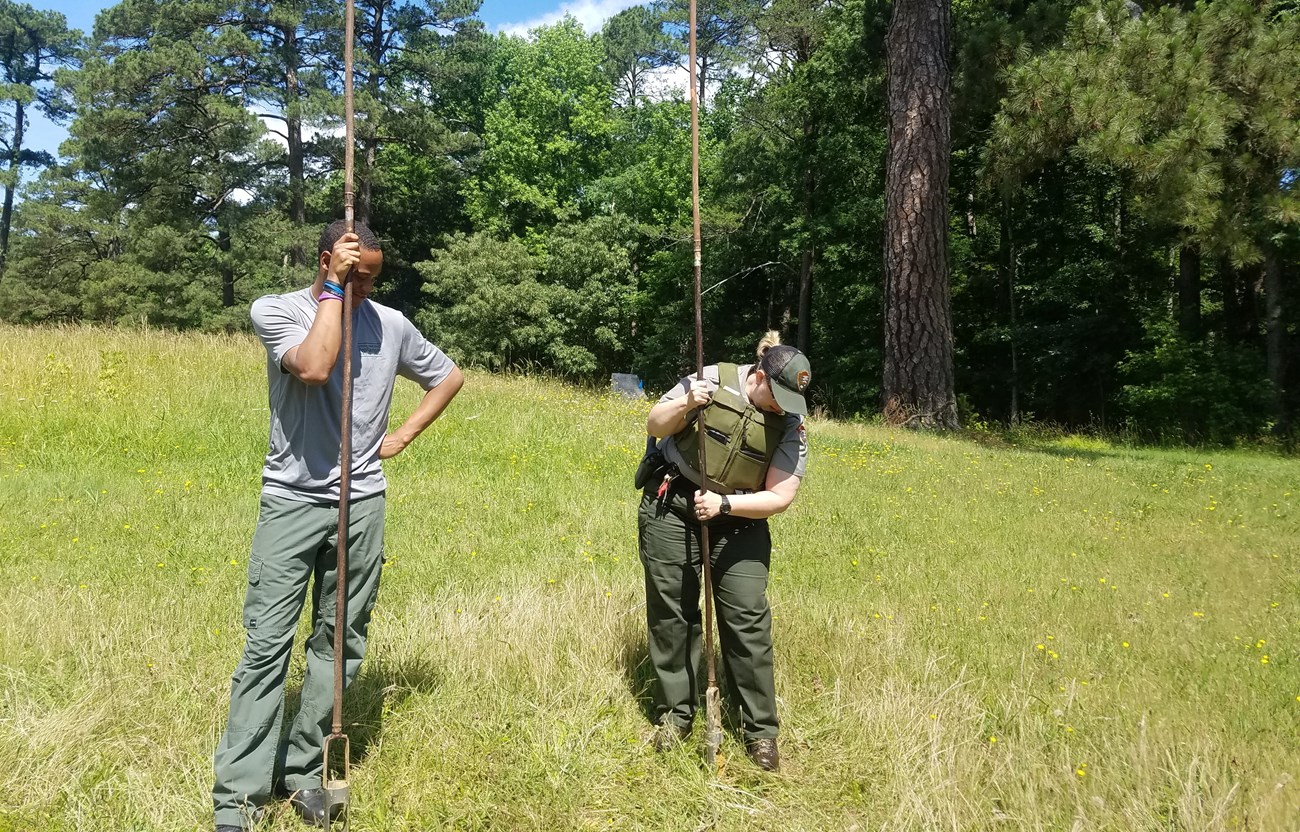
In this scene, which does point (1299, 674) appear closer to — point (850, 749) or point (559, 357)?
point (850, 749)

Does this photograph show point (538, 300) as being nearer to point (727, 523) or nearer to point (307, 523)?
point (727, 523)

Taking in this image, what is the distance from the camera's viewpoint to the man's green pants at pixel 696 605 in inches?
149

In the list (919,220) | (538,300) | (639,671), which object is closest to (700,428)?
(639,671)

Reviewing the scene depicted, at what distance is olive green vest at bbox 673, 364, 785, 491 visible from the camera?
12.1 ft

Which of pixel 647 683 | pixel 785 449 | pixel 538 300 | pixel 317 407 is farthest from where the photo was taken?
pixel 538 300

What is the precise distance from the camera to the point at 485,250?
31.0 metres

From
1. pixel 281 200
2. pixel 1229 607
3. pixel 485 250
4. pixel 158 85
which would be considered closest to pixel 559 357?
pixel 485 250

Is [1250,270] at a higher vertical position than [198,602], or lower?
higher

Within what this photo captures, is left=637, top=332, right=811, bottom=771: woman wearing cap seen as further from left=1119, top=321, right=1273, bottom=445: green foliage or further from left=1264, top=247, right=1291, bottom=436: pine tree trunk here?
left=1264, top=247, right=1291, bottom=436: pine tree trunk

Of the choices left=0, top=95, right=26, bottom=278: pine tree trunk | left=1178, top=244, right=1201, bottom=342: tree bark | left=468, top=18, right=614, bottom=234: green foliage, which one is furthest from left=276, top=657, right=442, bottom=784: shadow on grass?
left=0, top=95, right=26, bottom=278: pine tree trunk

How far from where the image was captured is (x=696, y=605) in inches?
155

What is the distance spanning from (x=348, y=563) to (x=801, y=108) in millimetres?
25600

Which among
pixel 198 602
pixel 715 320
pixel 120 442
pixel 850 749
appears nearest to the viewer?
pixel 850 749

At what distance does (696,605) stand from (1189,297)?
22.5 m
